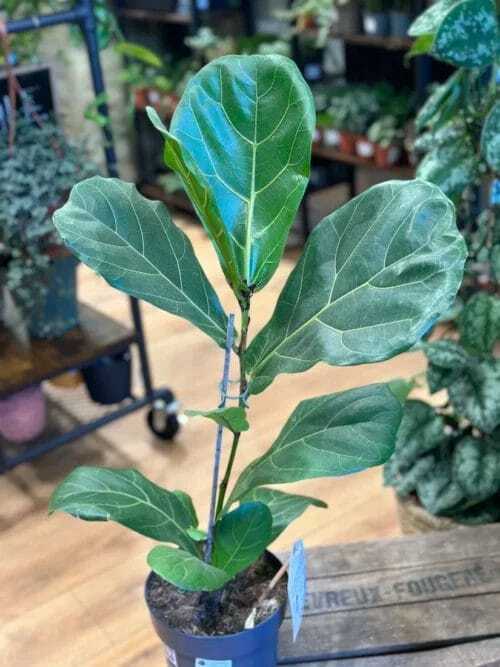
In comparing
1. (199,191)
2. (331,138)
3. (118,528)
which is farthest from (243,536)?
(331,138)

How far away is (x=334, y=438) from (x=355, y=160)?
264 centimetres

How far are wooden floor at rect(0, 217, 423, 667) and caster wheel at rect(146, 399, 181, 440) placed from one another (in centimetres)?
4

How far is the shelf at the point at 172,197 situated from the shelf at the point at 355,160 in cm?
78

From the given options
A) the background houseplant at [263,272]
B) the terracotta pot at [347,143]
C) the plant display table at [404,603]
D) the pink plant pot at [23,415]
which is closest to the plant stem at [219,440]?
the background houseplant at [263,272]

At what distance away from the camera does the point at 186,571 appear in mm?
925

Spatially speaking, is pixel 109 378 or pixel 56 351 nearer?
pixel 56 351

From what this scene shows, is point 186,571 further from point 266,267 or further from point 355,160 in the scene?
point 355,160

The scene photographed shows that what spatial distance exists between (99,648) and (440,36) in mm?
1398

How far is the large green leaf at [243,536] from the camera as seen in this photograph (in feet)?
3.25

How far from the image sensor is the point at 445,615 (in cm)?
123

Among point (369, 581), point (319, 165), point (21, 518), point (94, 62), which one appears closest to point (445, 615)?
point (369, 581)

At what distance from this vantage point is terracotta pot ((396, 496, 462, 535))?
1.68m

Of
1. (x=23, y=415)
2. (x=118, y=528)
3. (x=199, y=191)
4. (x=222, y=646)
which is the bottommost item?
(x=118, y=528)

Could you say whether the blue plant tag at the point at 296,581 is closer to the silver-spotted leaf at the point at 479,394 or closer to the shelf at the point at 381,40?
the silver-spotted leaf at the point at 479,394
